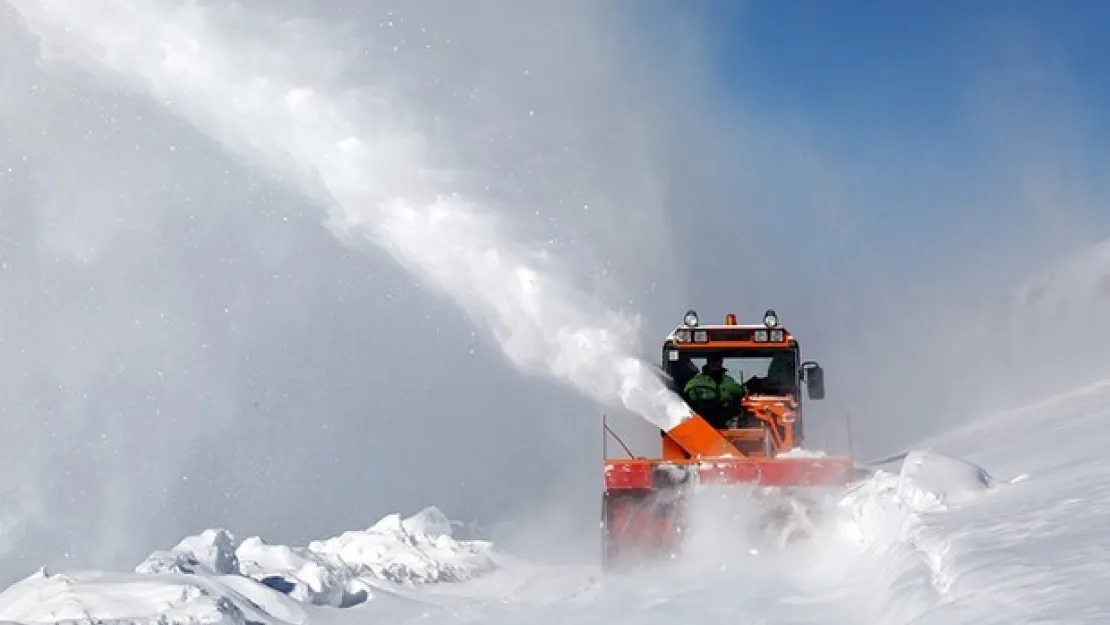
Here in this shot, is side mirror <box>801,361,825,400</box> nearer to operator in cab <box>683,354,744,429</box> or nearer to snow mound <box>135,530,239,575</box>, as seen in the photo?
operator in cab <box>683,354,744,429</box>

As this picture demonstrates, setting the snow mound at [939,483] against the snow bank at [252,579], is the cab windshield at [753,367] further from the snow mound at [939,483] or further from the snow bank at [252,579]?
the snow mound at [939,483]

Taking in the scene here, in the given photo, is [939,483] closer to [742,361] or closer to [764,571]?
[764,571]

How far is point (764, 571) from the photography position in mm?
10078

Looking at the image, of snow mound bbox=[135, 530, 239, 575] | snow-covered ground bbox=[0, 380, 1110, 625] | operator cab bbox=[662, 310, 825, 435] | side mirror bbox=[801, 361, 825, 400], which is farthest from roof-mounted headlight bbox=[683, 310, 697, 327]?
snow mound bbox=[135, 530, 239, 575]

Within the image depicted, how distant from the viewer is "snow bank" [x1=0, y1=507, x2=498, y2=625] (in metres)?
7.61

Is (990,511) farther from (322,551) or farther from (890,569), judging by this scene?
(322,551)

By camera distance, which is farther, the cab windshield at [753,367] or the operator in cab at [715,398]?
the cab windshield at [753,367]

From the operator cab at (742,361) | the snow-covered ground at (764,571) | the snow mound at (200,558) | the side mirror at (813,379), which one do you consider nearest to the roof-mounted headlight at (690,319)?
the operator cab at (742,361)

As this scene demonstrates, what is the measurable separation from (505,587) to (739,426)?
345cm

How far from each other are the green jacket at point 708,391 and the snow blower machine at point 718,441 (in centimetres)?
1

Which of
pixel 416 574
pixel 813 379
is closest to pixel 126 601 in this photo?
pixel 416 574

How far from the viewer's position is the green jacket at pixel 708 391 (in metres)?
13.0

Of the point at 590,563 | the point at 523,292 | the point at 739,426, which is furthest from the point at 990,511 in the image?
the point at 523,292

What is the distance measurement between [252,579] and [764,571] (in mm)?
4428
